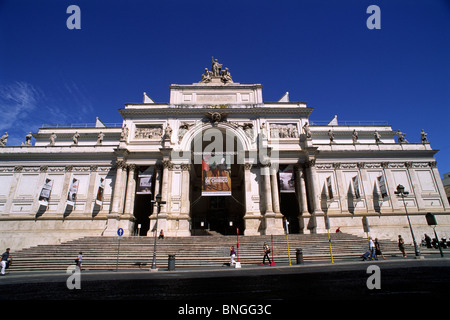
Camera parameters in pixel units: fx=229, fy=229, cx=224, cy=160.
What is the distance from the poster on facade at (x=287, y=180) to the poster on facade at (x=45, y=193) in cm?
2682

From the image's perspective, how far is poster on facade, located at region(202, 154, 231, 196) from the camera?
2557cm

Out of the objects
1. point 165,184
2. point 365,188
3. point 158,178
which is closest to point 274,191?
point 365,188

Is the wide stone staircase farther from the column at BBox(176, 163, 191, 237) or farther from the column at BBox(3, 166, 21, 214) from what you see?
the column at BBox(3, 166, 21, 214)

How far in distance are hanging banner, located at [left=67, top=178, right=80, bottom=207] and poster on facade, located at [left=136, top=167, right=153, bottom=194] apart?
6975 mm

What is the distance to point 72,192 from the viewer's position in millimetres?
26312

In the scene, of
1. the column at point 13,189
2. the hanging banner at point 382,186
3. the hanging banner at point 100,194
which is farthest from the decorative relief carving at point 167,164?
the hanging banner at point 382,186

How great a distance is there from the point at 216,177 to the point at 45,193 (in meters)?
19.5

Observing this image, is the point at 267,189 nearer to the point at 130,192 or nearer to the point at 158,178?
the point at 158,178

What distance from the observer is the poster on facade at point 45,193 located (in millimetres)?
25739

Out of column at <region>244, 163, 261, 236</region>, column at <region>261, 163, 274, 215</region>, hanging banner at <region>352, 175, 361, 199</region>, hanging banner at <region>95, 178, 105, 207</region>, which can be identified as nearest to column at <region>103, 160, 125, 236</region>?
hanging banner at <region>95, 178, 105, 207</region>
